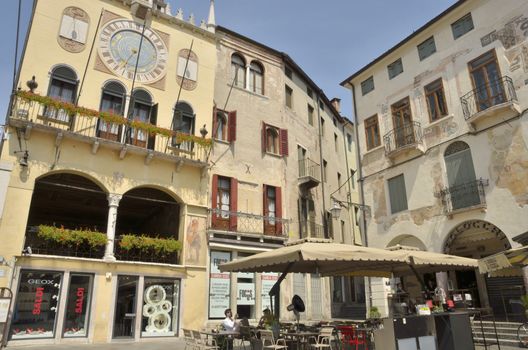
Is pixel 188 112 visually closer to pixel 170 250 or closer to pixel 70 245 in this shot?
pixel 170 250

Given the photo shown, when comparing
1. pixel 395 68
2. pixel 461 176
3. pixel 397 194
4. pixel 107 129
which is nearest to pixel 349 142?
pixel 395 68

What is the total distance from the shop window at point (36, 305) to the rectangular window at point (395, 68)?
16.3 metres

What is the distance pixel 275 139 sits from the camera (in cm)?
2123

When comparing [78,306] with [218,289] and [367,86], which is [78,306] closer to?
[218,289]

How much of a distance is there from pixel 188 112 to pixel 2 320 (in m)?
10.3

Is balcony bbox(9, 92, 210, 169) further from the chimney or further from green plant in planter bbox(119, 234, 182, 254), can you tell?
the chimney

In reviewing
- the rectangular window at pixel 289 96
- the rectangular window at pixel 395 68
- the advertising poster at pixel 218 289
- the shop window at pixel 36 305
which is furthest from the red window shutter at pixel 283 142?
the shop window at pixel 36 305

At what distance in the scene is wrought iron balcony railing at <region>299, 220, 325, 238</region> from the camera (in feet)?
68.6

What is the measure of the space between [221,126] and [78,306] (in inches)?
389

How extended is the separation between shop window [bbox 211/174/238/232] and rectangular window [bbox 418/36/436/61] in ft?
33.0

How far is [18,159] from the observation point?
13.5 meters

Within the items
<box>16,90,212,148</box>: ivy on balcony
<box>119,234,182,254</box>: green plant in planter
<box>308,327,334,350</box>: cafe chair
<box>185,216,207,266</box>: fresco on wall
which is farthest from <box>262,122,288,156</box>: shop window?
<box>308,327,334,350</box>: cafe chair

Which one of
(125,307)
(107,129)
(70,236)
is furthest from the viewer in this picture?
(107,129)

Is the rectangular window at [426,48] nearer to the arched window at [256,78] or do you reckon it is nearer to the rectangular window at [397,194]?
the rectangular window at [397,194]
